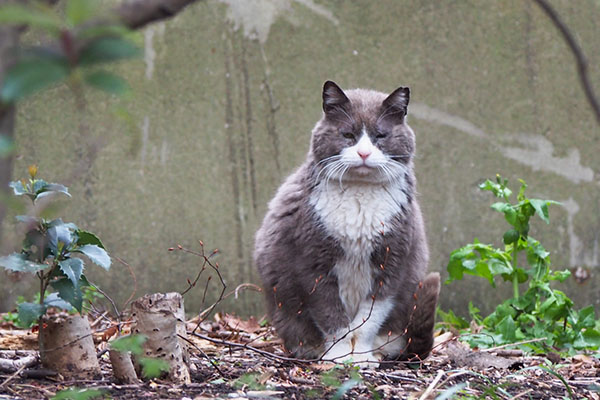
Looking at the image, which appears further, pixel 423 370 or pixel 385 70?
pixel 385 70

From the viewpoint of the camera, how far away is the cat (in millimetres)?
2924

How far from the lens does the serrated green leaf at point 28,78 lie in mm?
661

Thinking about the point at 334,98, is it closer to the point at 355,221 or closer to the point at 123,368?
the point at 355,221

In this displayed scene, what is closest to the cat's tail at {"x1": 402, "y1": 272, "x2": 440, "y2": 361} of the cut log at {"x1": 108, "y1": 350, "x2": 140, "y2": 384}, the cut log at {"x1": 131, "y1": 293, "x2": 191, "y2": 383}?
the cut log at {"x1": 131, "y1": 293, "x2": 191, "y2": 383}

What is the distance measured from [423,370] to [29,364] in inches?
57.6

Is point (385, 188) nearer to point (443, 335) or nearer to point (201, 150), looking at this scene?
point (443, 335)

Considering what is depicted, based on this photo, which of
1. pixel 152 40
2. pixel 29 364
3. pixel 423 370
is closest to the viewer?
pixel 29 364

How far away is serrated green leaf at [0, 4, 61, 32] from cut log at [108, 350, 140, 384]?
1.52 m

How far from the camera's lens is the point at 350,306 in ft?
9.83

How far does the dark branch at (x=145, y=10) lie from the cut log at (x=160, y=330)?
144cm

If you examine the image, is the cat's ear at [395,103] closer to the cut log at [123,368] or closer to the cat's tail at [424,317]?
the cat's tail at [424,317]

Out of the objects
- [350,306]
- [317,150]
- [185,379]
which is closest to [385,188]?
[317,150]

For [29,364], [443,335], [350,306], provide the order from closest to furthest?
[29,364] < [350,306] < [443,335]

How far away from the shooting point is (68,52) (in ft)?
2.31
